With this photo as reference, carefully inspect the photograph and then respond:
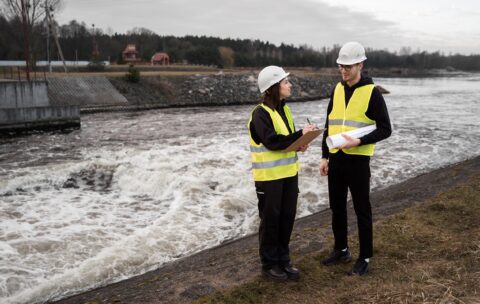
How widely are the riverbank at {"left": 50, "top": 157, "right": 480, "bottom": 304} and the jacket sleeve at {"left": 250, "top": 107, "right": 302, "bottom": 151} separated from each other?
1.56m

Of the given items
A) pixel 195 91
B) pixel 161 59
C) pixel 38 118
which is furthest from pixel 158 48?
pixel 38 118

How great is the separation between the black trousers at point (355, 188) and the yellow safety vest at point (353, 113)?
10cm

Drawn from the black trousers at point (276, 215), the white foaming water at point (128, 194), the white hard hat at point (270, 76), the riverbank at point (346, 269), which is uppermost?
the white hard hat at point (270, 76)

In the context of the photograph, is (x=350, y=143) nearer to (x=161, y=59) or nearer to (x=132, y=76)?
(x=132, y=76)

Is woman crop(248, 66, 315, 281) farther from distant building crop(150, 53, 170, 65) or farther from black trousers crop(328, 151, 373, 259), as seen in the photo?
distant building crop(150, 53, 170, 65)

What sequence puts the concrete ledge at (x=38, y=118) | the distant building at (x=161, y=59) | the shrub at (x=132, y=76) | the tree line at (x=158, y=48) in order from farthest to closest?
the distant building at (x=161, y=59) → the tree line at (x=158, y=48) → the shrub at (x=132, y=76) → the concrete ledge at (x=38, y=118)

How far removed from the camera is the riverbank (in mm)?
4074

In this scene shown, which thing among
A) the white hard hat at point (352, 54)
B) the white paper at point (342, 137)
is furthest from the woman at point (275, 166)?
the white hard hat at point (352, 54)

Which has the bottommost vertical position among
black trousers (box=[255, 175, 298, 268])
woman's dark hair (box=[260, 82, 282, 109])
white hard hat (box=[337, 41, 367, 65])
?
black trousers (box=[255, 175, 298, 268])

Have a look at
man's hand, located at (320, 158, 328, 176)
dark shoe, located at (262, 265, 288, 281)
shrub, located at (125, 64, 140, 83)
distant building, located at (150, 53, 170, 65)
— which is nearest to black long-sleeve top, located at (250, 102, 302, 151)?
man's hand, located at (320, 158, 328, 176)

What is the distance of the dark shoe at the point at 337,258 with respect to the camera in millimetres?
4812

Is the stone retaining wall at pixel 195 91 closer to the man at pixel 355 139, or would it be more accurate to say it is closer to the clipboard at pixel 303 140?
the man at pixel 355 139

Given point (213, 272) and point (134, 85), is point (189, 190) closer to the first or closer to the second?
point (213, 272)

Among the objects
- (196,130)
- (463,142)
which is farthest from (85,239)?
(463,142)
